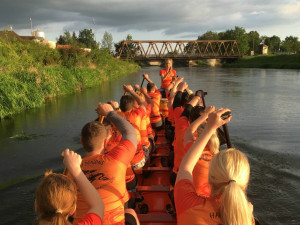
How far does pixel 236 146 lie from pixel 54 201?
7740 mm

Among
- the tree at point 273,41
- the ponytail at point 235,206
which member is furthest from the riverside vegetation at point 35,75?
the tree at point 273,41

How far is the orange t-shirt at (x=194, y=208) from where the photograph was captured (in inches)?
66.4

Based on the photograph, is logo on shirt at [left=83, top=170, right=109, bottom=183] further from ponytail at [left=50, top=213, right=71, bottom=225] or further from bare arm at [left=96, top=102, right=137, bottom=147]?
ponytail at [left=50, top=213, right=71, bottom=225]

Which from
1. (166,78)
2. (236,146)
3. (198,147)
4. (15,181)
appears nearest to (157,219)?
(198,147)

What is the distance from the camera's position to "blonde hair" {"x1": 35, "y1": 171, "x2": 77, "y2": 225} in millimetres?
1488

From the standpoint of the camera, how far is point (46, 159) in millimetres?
7570

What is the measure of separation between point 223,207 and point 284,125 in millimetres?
10182

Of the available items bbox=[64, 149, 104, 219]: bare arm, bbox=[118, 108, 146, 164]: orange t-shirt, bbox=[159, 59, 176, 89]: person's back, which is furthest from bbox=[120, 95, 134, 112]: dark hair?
bbox=[159, 59, 176, 89]: person's back

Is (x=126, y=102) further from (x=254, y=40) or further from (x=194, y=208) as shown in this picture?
(x=254, y=40)

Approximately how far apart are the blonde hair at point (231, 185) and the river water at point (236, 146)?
3.72 metres

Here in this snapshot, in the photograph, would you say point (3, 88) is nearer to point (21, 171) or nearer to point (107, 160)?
point (21, 171)

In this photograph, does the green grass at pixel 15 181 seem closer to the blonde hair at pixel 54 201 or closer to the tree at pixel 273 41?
the blonde hair at pixel 54 201

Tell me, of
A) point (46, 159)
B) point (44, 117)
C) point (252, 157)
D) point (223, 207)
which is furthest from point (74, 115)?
point (223, 207)

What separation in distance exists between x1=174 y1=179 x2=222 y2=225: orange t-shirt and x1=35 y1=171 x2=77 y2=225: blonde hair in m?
0.76
